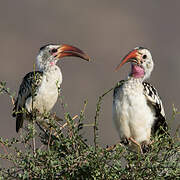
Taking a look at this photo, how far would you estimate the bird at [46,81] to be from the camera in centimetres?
582

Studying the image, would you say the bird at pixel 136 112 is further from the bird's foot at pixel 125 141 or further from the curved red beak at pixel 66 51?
the curved red beak at pixel 66 51

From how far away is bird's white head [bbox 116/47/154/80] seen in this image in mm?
5641

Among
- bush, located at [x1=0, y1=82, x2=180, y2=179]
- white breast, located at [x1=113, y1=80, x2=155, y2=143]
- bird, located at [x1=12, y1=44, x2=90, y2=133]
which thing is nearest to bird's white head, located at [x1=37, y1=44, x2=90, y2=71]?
bird, located at [x1=12, y1=44, x2=90, y2=133]

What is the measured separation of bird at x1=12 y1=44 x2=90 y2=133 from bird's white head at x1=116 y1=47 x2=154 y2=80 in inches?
19.8

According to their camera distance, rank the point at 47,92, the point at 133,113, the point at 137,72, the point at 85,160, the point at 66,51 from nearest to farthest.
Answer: the point at 85,160 < the point at 133,113 < the point at 137,72 < the point at 47,92 < the point at 66,51

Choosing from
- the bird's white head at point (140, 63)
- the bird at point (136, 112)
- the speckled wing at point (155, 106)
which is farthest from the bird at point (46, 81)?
the speckled wing at point (155, 106)

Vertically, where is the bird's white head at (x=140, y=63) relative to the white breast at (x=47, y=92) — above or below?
above

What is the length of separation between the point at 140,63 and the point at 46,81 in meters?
1.09

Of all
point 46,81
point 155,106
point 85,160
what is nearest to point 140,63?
point 155,106

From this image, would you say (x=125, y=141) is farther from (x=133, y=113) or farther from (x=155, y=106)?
(x=155, y=106)

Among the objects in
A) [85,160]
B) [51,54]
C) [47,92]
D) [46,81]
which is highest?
[51,54]

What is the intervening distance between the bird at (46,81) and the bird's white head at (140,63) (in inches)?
19.8

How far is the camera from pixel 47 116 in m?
3.87

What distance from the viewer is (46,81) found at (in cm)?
589
